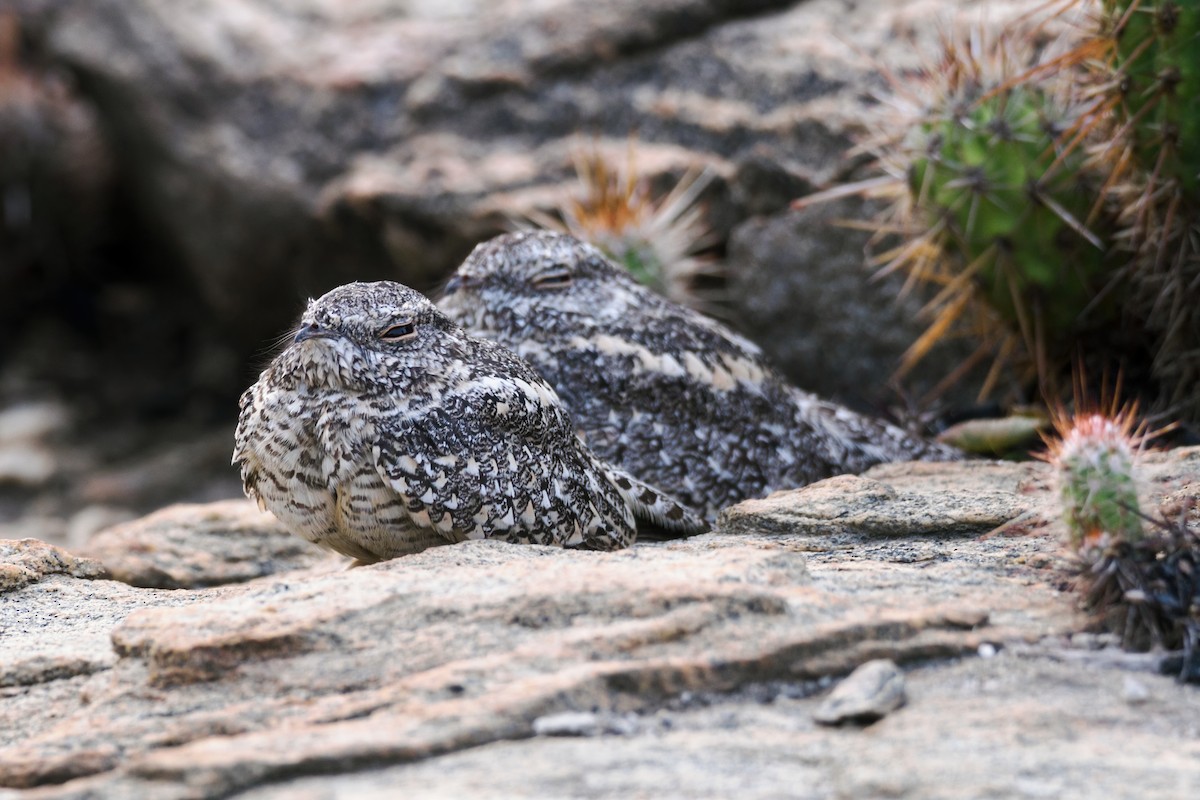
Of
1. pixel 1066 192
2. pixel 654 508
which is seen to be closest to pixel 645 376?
pixel 654 508

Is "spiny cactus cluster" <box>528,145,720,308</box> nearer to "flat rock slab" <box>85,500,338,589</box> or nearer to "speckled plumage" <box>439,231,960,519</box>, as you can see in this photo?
"speckled plumage" <box>439,231,960,519</box>

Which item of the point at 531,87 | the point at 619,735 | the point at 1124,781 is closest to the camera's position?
the point at 1124,781

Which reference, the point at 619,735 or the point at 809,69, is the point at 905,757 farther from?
the point at 809,69

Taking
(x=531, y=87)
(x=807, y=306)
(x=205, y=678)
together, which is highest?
(x=531, y=87)


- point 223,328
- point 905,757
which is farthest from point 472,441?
point 223,328

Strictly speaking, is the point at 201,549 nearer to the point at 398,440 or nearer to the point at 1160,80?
the point at 398,440

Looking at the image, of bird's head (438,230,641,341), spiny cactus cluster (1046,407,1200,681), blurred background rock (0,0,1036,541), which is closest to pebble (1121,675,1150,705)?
spiny cactus cluster (1046,407,1200,681)
